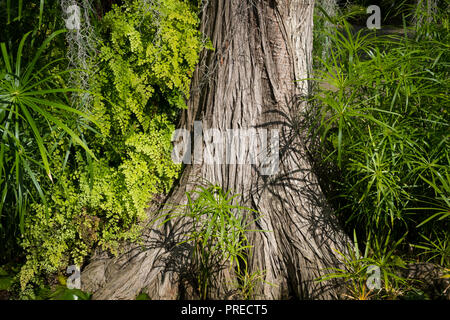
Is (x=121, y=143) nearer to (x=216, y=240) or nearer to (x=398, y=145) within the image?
(x=216, y=240)

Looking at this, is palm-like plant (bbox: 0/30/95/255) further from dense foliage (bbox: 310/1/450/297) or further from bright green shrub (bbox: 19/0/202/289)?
dense foliage (bbox: 310/1/450/297)

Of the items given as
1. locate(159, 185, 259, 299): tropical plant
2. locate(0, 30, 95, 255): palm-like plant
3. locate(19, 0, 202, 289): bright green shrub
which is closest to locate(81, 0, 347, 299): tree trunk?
locate(159, 185, 259, 299): tropical plant

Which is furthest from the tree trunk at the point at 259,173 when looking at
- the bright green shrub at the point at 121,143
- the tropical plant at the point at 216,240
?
the bright green shrub at the point at 121,143

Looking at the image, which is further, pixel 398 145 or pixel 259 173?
pixel 259 173

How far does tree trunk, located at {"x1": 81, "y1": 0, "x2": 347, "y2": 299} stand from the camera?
95.9 inches

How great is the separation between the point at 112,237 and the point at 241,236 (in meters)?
1.02

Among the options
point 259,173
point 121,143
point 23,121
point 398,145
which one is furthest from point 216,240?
point 23,121

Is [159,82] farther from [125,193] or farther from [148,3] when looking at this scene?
[125,193]

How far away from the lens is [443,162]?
224 cm

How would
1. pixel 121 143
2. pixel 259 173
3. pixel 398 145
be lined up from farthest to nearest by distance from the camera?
pixel 121 143, pixel 259 173, pixel 398 145

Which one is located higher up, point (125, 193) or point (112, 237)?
point (125, 193)

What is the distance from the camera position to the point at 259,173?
101 inches

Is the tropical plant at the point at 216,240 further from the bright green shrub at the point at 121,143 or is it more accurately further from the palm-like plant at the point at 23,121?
the palm-like plant at the point at 23,121
